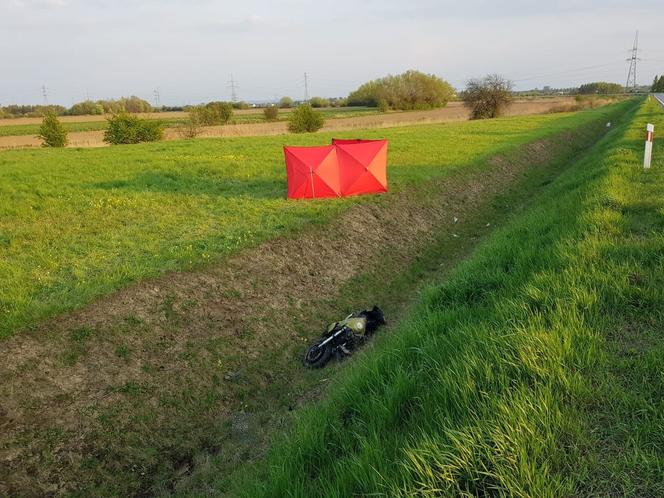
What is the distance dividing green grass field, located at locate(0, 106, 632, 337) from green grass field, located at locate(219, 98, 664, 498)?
3.81m

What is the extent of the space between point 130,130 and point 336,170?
21.4 metres

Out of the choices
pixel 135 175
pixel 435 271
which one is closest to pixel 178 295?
pixel 435 271

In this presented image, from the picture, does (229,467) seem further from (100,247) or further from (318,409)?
(100,247)

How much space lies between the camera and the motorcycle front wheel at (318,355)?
588 centimetres

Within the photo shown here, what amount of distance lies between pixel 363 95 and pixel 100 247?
88.8 metres

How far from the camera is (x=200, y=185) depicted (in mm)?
12695

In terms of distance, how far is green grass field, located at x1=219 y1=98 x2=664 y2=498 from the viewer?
7.14ft

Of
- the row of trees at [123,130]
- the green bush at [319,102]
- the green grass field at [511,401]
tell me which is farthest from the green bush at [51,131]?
the green bush at [319,102]

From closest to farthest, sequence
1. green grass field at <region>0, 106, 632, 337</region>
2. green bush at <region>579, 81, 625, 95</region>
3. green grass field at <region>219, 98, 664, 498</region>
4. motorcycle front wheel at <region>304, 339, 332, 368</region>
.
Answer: green grass field at <region>219, 98, 664, 498</region> < motorcycle front wheel at <region>304, 339, 332, 368</region> < green grass field at <region>0, 106, 632, 337</region> < green bush at <region>579, 81, 625, 95</region>

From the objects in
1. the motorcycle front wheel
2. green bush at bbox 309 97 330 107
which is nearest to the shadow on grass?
the motorcycle front wheel

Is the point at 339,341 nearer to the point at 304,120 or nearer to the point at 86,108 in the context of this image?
the point at 304,120

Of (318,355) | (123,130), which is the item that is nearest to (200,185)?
(318,355)

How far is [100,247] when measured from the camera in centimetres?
794

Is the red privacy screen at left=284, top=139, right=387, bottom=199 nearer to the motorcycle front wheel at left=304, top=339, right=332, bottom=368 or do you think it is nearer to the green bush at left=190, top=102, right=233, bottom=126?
the motorcycle front wheel at left=304, top=339, right=332, bottom=368
